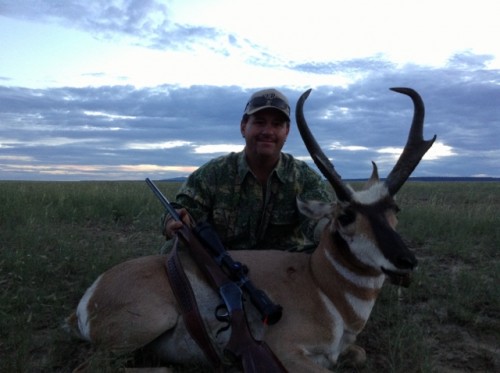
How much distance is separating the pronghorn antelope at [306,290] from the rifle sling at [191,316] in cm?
7

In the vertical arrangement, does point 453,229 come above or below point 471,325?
above

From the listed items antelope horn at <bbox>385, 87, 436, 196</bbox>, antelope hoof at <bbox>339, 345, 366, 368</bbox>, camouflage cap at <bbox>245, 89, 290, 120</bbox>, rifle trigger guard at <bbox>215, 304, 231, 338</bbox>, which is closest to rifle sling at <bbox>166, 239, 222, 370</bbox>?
rifle trigger guard at <bbox>215, 304, 231, 338</bbox>

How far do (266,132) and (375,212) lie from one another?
6.24 feet

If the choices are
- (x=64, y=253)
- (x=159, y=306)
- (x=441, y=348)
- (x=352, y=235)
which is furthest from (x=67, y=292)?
(x=441, y=348)

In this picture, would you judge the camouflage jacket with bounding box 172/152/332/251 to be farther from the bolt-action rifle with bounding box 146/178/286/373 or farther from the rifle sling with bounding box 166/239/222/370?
the rifle sling with bounding box 166/239/222/370

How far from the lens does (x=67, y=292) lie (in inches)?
216

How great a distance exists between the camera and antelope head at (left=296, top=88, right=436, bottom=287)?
3551 millimetres

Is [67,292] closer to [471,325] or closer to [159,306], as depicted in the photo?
[159,306]

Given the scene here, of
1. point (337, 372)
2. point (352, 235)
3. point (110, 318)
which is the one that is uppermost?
point (352, 235)

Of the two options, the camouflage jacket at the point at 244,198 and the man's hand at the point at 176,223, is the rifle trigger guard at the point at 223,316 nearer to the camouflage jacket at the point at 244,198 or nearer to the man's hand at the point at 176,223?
the man's hand at the point at 176,223

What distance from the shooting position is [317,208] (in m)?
4.30

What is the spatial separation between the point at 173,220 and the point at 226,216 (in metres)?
1.07

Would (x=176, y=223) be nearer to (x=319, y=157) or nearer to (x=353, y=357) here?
(x=319, y=157)

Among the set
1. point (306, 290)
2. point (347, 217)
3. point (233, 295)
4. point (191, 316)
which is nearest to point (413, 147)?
point (347, 217)
